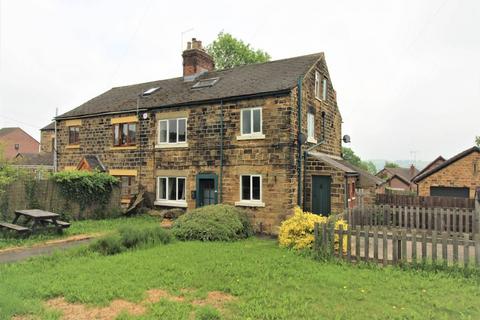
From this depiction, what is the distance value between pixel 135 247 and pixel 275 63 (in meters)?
13.3

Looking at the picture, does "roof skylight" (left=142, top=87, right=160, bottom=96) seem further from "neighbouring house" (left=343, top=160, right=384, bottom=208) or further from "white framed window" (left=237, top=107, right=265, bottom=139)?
"neighbouring house" (left=343, top=160, right=384, bottom=208)

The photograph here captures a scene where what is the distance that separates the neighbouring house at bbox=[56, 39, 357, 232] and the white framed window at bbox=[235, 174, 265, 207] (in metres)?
0.05

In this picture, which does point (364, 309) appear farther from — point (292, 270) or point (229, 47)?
point (229, 47)

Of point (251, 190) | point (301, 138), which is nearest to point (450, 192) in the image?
point (301, 138)

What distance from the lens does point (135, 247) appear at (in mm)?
10539

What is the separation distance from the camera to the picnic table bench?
1186 centimetres

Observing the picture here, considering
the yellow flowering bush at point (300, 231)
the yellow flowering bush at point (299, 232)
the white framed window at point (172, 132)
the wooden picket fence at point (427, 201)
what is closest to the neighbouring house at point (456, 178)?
the wooden picket fence at point (427, 201)

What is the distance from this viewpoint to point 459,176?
1825 centimetres

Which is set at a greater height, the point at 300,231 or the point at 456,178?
the point at 456,178

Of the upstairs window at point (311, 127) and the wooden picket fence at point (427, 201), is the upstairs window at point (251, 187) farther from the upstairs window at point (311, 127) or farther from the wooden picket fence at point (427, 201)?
the wooden picket fence at point (427, 201)

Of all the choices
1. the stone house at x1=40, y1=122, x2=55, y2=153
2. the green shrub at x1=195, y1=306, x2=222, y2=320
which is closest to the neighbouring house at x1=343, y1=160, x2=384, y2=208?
the green shrub at x1=195, y1=306, x2=222, y2=320

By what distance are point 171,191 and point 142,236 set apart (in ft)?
24.5

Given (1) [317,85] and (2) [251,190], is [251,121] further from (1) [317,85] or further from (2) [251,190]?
(1) [317,85]

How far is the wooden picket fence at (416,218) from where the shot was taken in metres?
13.1
